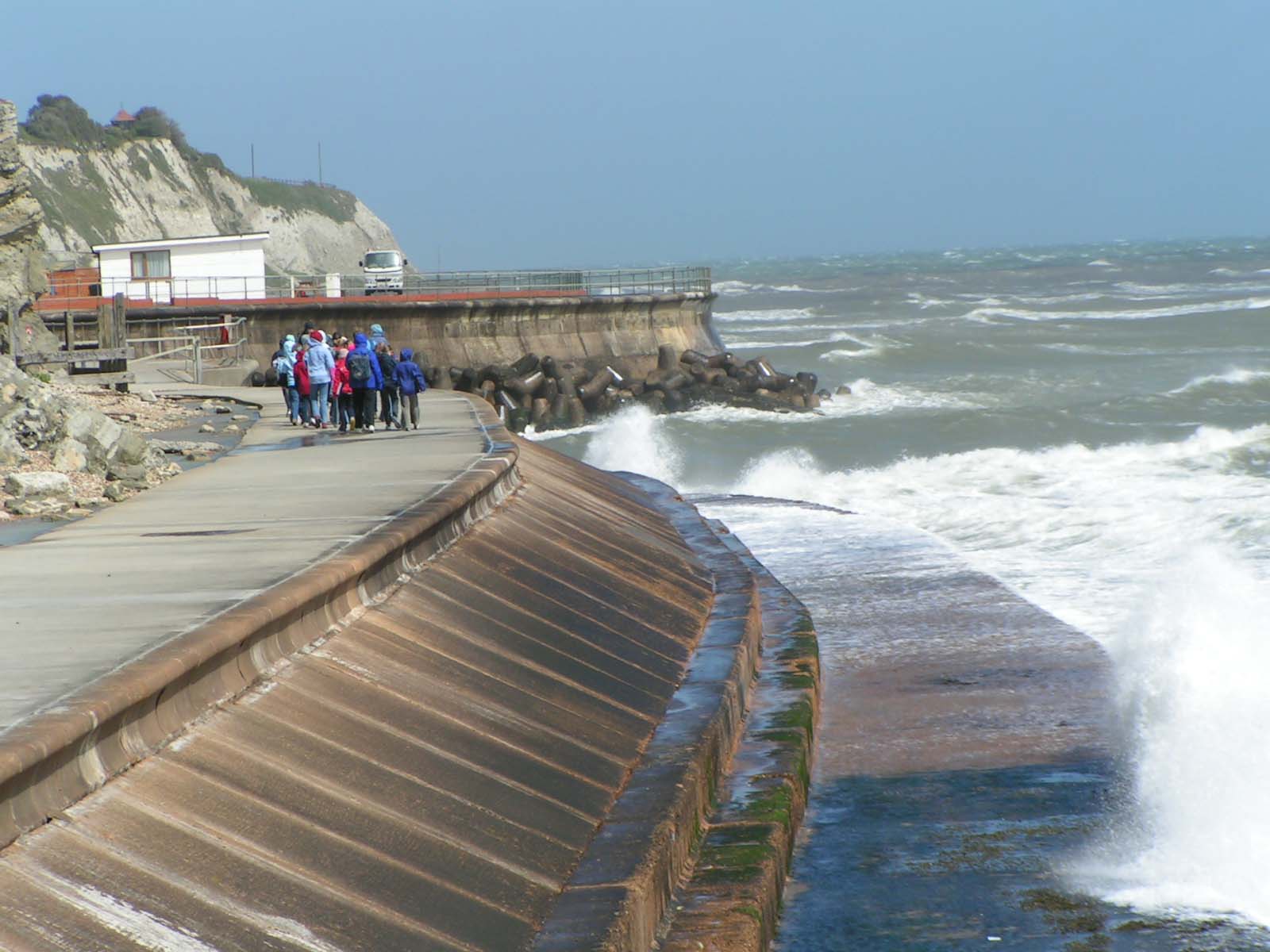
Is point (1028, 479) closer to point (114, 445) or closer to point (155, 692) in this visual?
point (114, 445)

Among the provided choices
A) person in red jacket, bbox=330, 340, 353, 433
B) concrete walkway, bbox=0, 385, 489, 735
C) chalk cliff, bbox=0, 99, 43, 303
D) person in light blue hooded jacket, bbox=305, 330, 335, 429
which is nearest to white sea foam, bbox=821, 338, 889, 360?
chalk cliff, bbox=0, 99, 43, 303

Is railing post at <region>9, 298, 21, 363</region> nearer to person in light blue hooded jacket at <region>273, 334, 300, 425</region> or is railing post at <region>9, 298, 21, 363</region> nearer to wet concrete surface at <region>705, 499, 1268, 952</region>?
person in light blue hooded jacket at <region>273, 334, 300, 425</region>

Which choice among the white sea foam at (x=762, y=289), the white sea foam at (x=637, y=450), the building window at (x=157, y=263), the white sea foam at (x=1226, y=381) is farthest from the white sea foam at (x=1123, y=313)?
the white sea foam at (x=637, y=450)

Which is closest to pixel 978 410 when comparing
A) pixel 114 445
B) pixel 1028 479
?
pixel 1028 479

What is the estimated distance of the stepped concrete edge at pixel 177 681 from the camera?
4914 mm

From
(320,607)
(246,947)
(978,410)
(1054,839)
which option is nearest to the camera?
(246,947)

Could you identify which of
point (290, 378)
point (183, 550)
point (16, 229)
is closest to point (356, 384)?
point (290, 378)

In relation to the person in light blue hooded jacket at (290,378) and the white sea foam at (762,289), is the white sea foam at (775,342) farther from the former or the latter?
the white sea foam at (762,289)

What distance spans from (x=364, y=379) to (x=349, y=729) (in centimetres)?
1225

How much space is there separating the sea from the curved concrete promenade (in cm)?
124

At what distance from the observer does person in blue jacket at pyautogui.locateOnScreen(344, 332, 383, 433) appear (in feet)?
60.4

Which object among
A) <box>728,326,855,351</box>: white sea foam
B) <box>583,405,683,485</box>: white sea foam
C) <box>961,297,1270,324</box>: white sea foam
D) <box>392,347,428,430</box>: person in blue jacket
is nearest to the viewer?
<box>392,347,428,430</box>: person in blue jacket

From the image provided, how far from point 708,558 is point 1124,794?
20.9 ft

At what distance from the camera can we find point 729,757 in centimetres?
926
